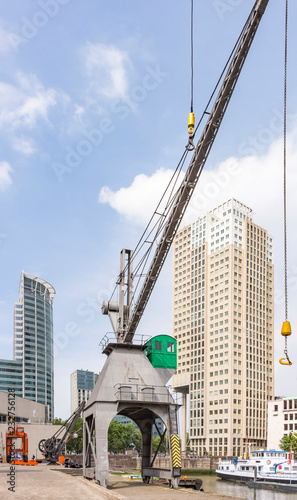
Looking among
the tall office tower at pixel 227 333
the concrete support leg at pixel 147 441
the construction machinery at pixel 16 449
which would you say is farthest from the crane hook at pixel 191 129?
the tall office tower at pixel 227 333

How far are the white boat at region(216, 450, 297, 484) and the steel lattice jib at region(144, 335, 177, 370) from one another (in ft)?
140

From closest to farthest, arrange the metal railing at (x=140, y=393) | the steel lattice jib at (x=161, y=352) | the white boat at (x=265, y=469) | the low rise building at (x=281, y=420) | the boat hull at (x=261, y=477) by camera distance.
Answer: the metal railing at (x=140, y=393) < the steel lattice jib at (x=161, y=352) < the boat hull at (x=261, y=477) < the white boat at (x=265, y=469) < the low rise building at (x=281, y=420)

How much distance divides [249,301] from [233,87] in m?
138

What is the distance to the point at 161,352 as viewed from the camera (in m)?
38.2

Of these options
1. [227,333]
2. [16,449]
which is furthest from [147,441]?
[227,333]

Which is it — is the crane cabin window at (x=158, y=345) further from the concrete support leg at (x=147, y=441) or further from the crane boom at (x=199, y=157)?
the concrete support leg at (x=147, y=441)

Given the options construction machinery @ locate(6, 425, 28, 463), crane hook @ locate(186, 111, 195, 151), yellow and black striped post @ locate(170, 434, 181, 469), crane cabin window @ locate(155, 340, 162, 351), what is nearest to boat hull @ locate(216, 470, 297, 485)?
construction machinery @ locate(6, 425, 28, 463)

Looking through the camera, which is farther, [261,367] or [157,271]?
[261,367]

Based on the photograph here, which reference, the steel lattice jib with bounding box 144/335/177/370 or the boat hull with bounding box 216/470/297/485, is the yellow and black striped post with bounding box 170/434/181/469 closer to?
the steel lattice jib with bounding box 144/335/177/370

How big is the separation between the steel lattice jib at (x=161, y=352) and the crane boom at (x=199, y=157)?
7.04 ft

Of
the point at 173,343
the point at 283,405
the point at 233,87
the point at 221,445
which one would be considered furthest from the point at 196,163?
the point at 221,445

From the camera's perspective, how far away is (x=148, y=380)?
35469mm

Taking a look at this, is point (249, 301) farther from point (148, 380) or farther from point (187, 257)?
point (148, 380)

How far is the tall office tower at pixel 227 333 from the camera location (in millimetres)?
157500
